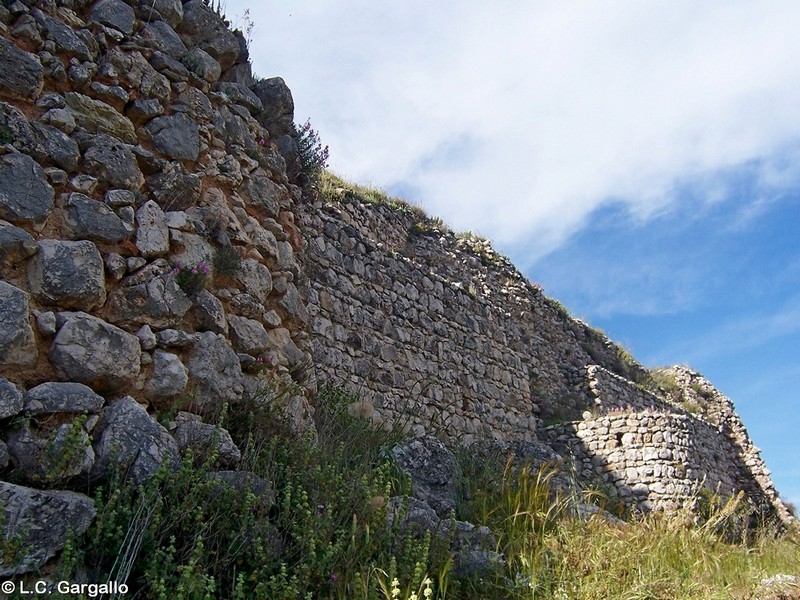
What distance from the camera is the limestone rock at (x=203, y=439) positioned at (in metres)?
3.40

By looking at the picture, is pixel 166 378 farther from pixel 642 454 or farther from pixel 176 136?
pixel 642 454

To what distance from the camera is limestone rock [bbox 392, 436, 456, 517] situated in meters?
4.89

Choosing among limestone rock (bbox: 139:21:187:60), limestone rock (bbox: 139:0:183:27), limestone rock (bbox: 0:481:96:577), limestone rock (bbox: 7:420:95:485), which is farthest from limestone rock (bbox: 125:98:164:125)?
limestone rock (bbox: 0:481:96:577)

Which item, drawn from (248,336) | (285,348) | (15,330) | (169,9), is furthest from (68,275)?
(169,9)

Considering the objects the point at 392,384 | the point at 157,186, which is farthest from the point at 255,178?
the point at 392,384

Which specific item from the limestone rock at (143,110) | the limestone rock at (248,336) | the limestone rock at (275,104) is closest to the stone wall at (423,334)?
the limestone rock at (275,104)

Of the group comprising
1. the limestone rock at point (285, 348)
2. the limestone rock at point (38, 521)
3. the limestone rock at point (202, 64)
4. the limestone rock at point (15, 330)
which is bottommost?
the limestone rock at point (38, 521)

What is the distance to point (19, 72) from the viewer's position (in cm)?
345

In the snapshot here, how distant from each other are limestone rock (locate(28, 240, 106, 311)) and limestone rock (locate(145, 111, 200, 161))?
94 centimetres

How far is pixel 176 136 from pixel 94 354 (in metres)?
1.57

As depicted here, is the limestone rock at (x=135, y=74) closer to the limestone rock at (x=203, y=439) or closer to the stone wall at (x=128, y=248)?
the stone wall at (x=128, y=248)

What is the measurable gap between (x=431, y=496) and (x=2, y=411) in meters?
2.98

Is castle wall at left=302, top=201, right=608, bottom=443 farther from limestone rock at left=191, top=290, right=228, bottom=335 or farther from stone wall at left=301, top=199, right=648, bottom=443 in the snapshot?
limestone rock at left=191, top=290, right=228, bottom=335

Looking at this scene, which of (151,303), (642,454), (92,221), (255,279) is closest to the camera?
(92,221)
